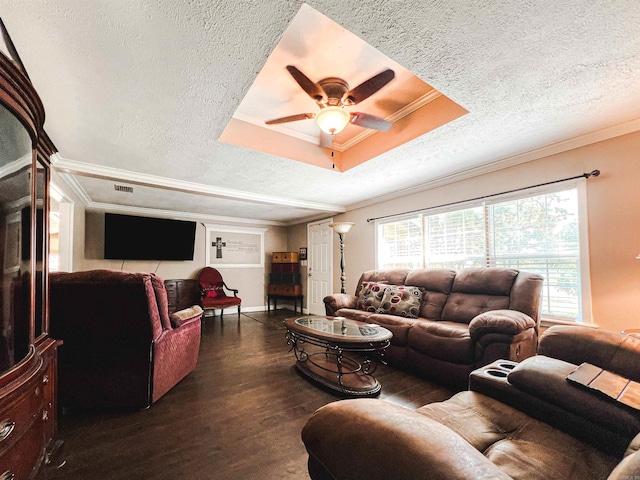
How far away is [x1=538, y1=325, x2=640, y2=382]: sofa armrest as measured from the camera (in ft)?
4.03

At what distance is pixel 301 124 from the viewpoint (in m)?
3.03

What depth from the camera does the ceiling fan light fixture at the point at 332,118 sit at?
2188 millimetres

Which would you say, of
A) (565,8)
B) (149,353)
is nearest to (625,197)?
(565,8)

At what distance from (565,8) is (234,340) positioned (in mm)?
4532

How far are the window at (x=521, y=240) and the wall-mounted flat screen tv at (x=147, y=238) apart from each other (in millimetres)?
4538

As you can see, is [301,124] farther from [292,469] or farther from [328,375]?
[292,469]

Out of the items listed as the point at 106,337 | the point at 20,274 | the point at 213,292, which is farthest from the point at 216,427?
the point at 213,292

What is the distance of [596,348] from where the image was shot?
1345mm

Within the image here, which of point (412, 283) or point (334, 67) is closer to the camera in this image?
point (334, 67)

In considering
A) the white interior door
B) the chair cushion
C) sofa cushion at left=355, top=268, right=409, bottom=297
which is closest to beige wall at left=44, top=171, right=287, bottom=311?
the chair cushion

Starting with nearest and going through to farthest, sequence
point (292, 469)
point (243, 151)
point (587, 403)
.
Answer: point (587, 403) < point (292, 469) < point (243, 151)

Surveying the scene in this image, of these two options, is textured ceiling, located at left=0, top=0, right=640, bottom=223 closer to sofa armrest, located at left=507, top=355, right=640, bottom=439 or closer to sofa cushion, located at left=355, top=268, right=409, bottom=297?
sofa cushion, located at left=355, top=268, right=409, bottom=297

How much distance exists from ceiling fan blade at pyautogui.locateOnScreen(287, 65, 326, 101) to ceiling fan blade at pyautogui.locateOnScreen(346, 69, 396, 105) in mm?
229

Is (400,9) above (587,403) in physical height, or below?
above
